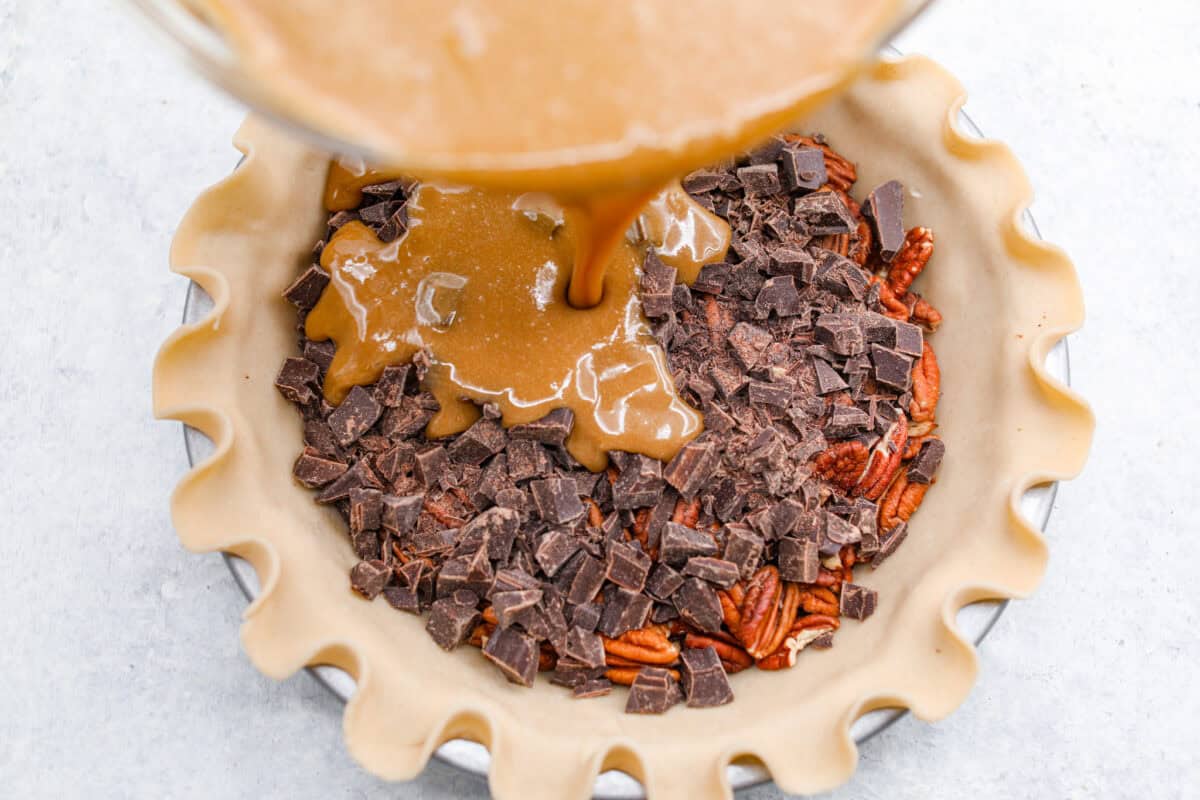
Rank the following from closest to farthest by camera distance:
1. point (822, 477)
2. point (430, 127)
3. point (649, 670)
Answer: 1. point (430, 127)
2. point (649, 670)
3. point (822, 477)

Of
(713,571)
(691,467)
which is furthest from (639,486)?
(713,571)

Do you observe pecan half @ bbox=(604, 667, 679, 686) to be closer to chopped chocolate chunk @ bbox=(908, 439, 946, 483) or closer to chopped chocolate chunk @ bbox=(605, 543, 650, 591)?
chopped chocolate chunk @ bbox=(605, 543, 650, 591)

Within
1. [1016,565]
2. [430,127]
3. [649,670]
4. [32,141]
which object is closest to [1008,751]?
[1016,565]

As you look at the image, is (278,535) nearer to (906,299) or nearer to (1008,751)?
(906,299)

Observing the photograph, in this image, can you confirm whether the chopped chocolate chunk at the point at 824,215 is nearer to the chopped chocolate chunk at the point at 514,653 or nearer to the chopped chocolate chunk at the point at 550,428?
the chopped chocolate chunk at the point at 550,428

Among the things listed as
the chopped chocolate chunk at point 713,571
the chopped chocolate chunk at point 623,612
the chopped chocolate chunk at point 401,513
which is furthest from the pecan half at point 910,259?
the chopped chocolate chunk at point 401,513

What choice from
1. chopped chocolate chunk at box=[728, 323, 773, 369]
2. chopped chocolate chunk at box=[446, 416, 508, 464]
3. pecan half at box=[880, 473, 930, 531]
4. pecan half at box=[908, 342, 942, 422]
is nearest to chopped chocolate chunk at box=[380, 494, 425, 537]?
chopped chocolate chunk at box=[446, 416, 508, 464]
